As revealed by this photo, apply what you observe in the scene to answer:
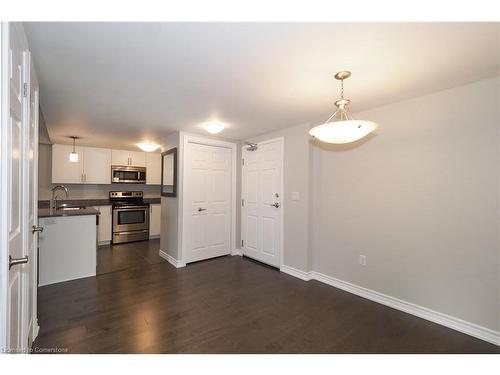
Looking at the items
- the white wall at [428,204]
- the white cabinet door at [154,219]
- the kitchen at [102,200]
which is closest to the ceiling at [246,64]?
the white wall at [428,204]

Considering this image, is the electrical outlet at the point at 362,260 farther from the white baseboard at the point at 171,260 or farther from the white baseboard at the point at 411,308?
the white baseboard at the point at 171,260

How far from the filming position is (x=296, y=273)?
321 centimetres

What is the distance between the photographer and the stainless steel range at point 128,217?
4910mm

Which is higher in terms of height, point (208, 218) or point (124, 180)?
point (124, 180)

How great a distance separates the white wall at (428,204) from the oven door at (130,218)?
4.25 m

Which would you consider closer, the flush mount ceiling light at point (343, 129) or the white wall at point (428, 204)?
the flush mount ceiling light at point (343, 129)

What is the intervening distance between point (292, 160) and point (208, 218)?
176cm

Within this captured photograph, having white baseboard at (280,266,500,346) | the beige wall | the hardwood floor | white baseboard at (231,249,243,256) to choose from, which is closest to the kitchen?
the hardwood floor

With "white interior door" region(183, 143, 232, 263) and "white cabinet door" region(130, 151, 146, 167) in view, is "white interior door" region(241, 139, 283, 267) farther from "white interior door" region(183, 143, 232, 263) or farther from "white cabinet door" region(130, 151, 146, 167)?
"white cabinet door" region(130, 151, 146, 167)

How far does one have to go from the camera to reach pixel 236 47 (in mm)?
1457

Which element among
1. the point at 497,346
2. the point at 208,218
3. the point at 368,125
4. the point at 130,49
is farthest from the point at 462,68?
the point at 208,218

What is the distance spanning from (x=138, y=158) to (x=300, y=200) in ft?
13.5

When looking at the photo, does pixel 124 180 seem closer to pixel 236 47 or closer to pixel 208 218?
pixel 208 218
